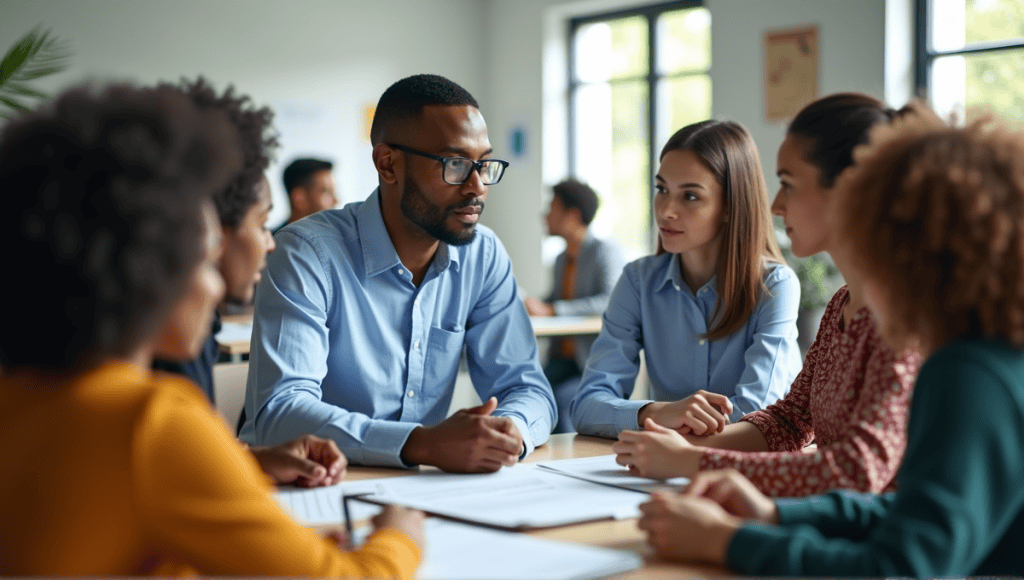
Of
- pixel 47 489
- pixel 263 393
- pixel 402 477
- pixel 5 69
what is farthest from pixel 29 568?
pixel 5 69

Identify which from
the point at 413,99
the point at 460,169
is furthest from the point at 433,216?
the point at 413,99

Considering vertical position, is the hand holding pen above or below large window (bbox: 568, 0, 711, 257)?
below

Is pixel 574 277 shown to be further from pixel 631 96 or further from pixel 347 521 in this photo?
pixel 347 521

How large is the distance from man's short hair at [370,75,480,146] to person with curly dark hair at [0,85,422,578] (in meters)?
1.26

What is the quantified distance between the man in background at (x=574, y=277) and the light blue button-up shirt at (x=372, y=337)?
224 centimetres

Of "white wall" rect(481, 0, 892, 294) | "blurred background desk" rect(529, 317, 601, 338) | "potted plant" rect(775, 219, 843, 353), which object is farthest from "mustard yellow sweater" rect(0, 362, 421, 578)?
"white wall" rect(481, 0, 892, 294)

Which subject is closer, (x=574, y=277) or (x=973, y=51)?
(x=973, y=51)

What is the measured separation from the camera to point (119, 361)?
0.74m

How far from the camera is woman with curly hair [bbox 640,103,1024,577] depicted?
80cm

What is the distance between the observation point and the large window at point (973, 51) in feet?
16.2

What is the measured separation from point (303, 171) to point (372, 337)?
351 cm

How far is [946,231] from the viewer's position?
87 centimetres

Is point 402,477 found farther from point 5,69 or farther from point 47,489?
point 5,69

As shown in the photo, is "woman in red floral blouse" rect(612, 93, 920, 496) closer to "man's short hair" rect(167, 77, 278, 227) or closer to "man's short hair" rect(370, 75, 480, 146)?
"man's short hair" rect(167, 77, 278, 227)
